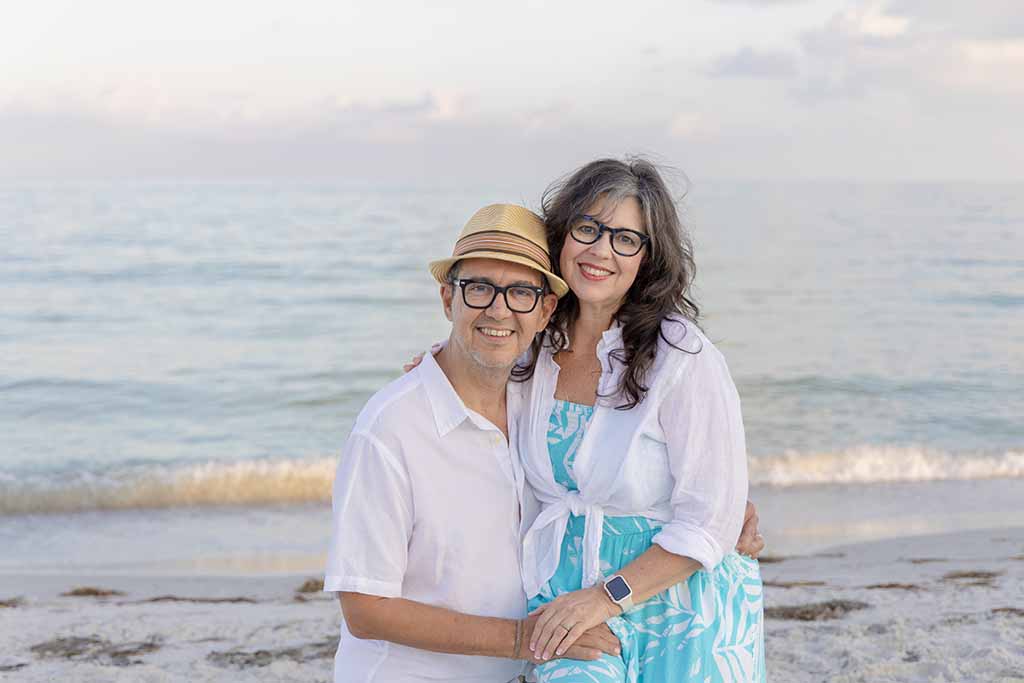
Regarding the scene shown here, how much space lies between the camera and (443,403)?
302cm

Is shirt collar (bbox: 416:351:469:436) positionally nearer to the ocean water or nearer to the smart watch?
the smart watch

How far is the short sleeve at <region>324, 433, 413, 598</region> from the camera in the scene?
9.41ft

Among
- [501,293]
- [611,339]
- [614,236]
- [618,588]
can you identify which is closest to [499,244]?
[501,293]

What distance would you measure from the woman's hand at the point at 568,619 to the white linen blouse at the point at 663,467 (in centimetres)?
9

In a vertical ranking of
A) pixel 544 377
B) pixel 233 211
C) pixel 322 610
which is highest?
pixel 233 211

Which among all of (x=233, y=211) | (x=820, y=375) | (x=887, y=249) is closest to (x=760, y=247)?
(x=887, y=249)

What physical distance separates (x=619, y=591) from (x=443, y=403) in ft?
2.42

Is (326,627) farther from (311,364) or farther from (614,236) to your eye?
(311,364)

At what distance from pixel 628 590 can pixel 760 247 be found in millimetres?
28919

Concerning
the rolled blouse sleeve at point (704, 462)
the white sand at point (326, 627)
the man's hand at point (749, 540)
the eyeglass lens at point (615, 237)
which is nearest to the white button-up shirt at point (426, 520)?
the rolled blouse sleeve at point (704, 462)

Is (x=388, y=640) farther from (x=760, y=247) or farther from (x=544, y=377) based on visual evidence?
(x=760, y=247)

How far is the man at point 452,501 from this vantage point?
2.90 m

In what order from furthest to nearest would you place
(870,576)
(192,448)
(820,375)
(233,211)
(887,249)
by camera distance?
(233,211) → (887,249) → (820,375) → (192,448) → (870,576)

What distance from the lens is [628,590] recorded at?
117 inches
